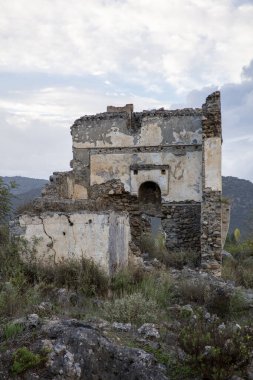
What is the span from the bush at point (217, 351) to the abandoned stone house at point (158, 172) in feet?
28.8

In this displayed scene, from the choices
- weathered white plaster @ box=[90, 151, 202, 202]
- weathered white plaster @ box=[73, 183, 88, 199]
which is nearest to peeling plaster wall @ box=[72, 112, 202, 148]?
weathered white plaster @ box=[90, 151, 202, 202]

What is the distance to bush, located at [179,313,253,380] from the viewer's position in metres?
4.91

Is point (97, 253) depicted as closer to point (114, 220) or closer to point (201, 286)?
point (114, 220)

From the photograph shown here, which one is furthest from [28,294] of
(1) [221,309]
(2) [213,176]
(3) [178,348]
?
(2) [213,176]

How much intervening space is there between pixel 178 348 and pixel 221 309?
309cm

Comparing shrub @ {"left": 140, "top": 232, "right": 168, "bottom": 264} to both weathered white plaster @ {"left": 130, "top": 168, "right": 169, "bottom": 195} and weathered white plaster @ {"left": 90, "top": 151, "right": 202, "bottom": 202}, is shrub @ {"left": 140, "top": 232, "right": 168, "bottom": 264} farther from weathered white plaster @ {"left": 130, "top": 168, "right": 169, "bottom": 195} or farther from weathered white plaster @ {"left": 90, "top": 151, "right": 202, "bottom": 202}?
weathered white plaster @ {"left": 130, "top": 168, "right": 169, "bottom": 195}

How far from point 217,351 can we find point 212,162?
10.9 meters

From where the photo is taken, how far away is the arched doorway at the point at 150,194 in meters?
17.5

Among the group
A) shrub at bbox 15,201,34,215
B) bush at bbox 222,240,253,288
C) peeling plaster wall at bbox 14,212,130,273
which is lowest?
bush at bbox 222,240,253,288

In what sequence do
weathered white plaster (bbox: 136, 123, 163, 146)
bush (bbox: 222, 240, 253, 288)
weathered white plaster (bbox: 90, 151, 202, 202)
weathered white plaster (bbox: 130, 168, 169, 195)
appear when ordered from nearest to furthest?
1. bush (bbox: 222, 240, 253, 288)
2. weathered white plaster (bbox: 90, 151, 202, 202)
3. weathered white plaster (bbox: 130, 168, 169, 195)
4. weathered white plaster (bbox: 136, 123, 163, 146)

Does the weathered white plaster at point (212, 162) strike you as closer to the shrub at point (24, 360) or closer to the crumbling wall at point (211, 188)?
the crumbling wall at point (211, 188)

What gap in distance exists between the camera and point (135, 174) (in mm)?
17047

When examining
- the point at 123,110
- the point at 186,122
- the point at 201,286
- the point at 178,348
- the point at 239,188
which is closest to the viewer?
the point at 178,348

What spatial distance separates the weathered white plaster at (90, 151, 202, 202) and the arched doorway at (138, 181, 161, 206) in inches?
22.6
